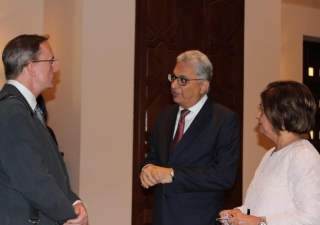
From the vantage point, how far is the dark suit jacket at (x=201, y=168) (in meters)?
3.18

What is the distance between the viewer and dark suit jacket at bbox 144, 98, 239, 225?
3.18m

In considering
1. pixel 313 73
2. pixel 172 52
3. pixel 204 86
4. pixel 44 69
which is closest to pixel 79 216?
pixel 44 69

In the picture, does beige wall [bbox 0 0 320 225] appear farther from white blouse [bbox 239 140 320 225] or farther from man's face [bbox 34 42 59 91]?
white blouse [bbox 239 140 320 225]

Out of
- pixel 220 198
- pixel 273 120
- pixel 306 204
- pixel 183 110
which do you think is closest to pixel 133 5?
pixel 183 110

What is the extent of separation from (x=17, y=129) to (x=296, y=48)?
638 centimetres

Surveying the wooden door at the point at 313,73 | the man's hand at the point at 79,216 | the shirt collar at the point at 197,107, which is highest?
the wooden door at the point at 313,73

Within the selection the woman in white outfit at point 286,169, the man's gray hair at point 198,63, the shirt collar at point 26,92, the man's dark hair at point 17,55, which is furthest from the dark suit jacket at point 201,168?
the man's dark hair at point 17,55

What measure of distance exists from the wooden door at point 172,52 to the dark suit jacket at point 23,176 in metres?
3.15

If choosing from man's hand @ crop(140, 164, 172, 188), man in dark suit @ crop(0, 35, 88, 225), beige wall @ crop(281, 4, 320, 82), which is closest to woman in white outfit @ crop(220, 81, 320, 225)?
man's hand @ crop(140, 164, 172, 188)

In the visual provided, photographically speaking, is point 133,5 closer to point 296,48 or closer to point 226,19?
point 226,19

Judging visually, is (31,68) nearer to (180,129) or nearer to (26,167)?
(26,167)

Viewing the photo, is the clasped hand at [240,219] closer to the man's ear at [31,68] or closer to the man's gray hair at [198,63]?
the man's gray hair at [198,63]

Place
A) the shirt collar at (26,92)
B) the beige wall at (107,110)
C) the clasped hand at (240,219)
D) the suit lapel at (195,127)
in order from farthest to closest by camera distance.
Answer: the beige wall at (107,110) < the suit lapel at (195,127) < the shirt collar at (26,92) < the clasped hand at (240,219)

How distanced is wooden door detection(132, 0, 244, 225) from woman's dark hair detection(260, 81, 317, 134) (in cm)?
314
